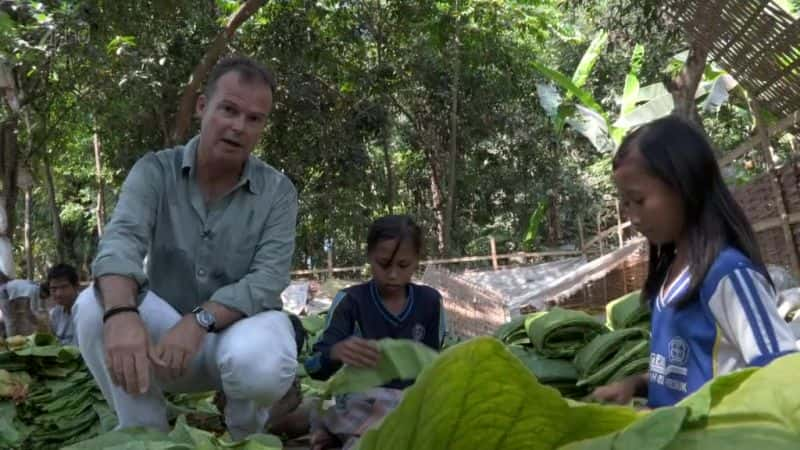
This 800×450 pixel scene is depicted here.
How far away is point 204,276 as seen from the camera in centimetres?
237

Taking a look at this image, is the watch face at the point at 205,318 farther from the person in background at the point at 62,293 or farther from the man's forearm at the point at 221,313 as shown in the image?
the person in background at the point at 62,293

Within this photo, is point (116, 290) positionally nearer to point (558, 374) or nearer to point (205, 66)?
point (558, 374)

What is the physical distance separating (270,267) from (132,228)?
38 cm

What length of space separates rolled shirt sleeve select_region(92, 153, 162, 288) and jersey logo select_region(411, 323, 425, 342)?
947mm

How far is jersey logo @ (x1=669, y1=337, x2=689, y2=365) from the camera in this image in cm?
176

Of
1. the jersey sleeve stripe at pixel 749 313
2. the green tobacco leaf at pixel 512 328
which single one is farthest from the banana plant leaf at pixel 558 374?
the jersey sleeve stripe at pixel 749 313

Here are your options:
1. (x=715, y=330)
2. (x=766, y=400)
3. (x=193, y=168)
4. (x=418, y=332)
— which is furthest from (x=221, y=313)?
(x=766, y=400)

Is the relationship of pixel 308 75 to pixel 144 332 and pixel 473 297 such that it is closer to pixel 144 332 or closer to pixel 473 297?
pixel 473 297

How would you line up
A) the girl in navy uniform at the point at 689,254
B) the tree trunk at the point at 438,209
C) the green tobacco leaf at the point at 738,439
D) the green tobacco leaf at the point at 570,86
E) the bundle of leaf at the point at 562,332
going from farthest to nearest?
the tree trunk at the point at 438,209, the green tobacco leaf at the point at 570,86, the bundle of leaf at the point at 562,332, the girl in navy uniform at the point at 689,254, the green tobacco leaf at the point at 738,439

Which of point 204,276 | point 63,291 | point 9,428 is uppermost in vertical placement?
point 63,291

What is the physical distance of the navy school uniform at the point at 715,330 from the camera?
1.55 metres

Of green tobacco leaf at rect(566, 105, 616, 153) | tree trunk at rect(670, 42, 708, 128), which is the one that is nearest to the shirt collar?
tree trunk at rect(670, 42, 708, 128)

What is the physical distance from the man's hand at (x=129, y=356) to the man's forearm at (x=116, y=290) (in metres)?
0.08

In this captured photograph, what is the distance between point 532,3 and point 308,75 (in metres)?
3.75
